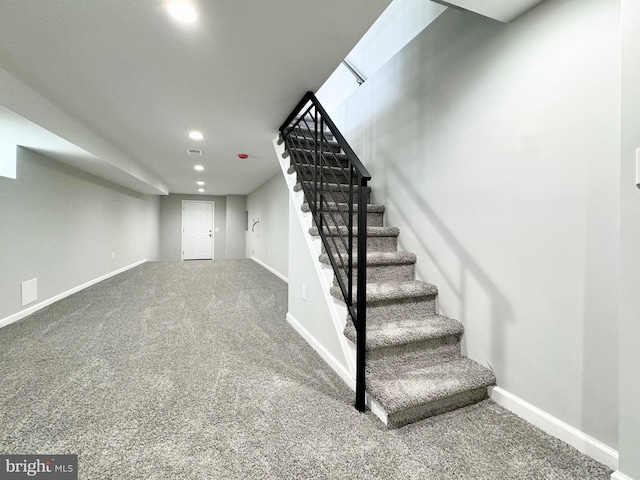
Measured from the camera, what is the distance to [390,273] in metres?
2.04

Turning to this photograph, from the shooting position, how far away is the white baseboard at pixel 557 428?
110 centimetres

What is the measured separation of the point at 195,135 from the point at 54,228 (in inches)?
87.9

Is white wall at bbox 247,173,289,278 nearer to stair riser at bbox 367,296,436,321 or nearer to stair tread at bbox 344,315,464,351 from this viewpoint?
stair riser at bbox 367,296,436,321

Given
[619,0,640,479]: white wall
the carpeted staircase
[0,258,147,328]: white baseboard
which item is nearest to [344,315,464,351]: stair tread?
the carpeted staircase

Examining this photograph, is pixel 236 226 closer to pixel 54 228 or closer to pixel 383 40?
pixel 54 228

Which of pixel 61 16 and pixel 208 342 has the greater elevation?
pixel 61 16

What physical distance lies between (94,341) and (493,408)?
9.47 ft

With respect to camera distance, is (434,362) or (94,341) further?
(94,341)

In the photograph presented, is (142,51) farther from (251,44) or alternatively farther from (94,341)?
(94,341)

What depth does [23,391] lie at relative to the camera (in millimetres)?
1546

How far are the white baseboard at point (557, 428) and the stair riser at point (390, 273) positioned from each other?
84cm

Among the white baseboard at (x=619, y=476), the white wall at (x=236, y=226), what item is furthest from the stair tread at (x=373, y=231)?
the white wall at (x=236, y=226)

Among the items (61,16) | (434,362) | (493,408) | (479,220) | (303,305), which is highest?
(61,16)

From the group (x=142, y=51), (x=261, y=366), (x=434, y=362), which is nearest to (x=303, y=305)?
(x=261, y=366)
